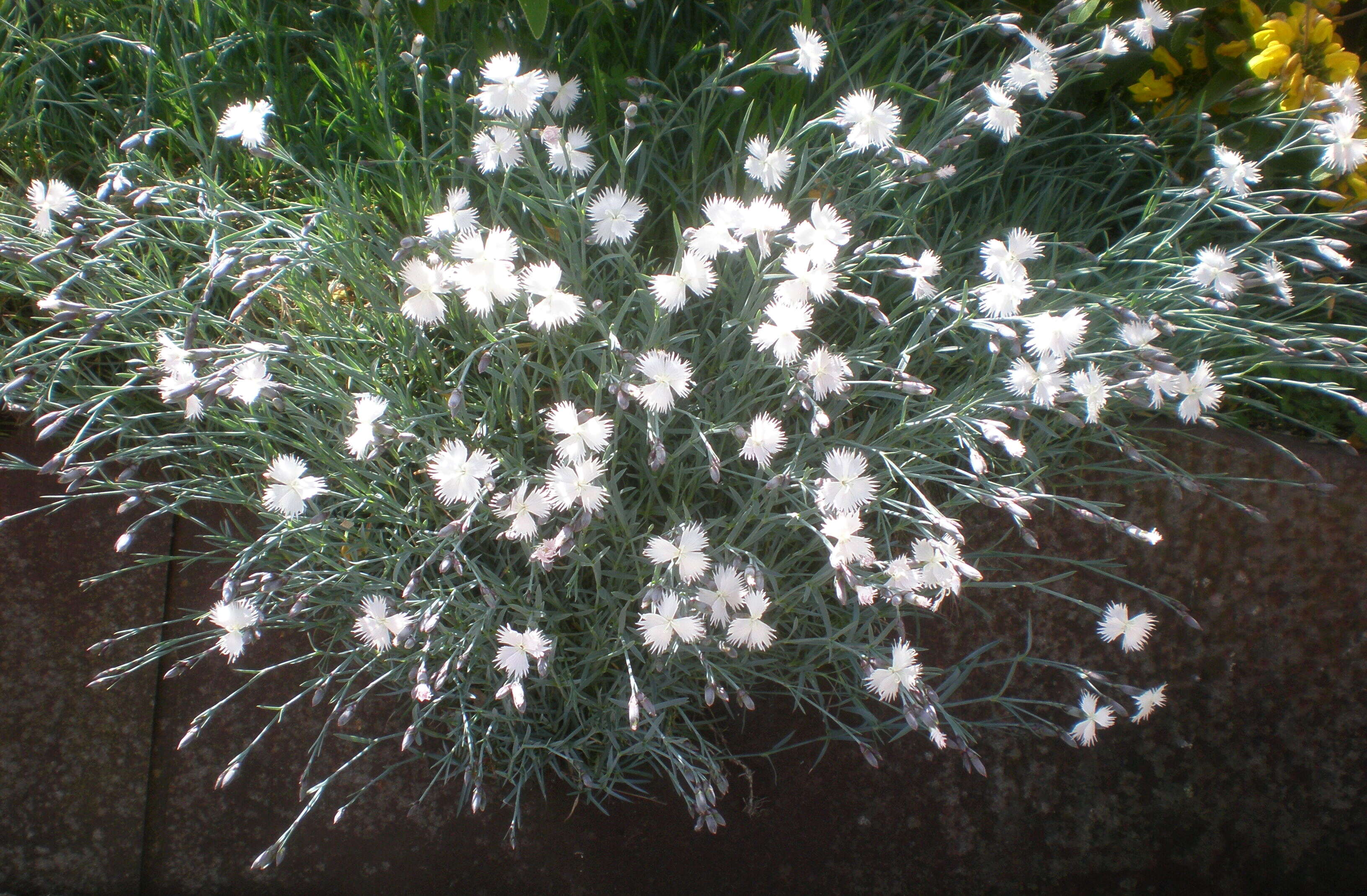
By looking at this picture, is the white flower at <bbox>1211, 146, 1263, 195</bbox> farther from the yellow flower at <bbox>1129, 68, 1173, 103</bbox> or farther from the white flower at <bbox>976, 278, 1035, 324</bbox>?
the white flower at <bbox>976, 278, 1035, 324</bbox>

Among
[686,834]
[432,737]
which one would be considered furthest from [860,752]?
[432,737]

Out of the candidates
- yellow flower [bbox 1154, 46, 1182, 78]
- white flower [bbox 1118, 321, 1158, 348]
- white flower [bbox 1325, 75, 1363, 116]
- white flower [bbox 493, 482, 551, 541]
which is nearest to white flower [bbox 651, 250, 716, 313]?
white flower [bbox 493, 482, 551, 541]

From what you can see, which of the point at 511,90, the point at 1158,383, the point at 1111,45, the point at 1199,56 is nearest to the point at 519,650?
the point at 511,90

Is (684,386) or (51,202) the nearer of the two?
(684,386)

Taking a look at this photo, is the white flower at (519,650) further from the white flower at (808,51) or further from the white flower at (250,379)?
the white flower at (808,51)

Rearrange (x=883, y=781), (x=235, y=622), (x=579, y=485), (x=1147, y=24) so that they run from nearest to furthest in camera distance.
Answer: (x=579, y=485)
(x=235, y=622)
(x=1147, y=24)
(x=883, y=781)

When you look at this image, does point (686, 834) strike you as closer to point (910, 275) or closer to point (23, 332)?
point (910, 275)

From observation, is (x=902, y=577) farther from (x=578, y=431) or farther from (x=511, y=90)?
(x=511, y=90)

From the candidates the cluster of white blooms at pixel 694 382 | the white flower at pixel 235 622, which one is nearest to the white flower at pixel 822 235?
the cluster of white blooms at pixel 694 382
